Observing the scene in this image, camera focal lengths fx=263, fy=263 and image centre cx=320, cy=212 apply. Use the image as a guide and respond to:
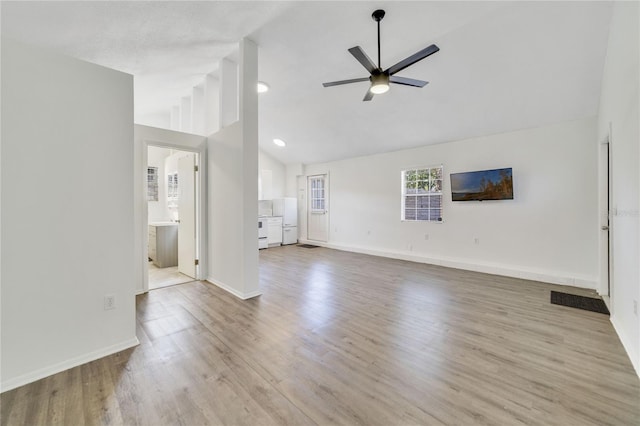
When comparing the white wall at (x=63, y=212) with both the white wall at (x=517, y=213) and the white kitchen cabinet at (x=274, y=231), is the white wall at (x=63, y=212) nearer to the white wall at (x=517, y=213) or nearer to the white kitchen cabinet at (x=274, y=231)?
the white wall at (x=517, y=213)

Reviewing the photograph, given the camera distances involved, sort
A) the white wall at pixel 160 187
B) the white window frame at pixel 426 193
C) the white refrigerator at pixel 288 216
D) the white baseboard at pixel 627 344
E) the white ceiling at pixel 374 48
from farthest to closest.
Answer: the white refrigerator at pixel 288 216, the white wall at pixel 160 187, the white window frame at pixel 426 193, the white ceiling at pixel 374 48, the white baseboard at pixel 627 344

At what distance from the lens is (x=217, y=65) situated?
412cm

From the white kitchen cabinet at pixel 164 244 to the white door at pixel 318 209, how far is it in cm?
406

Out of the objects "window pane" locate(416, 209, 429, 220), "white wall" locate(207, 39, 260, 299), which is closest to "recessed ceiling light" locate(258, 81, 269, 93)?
"white wall" locate(207, 39, 260, 299)

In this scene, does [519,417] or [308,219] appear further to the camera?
[308,219]

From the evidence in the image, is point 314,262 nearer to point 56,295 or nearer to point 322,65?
point 322,65

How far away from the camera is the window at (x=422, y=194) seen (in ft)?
18.5

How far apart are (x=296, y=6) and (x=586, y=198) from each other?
486 cm

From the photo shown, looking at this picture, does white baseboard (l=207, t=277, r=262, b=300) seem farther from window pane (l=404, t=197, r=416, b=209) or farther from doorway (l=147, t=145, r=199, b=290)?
window pane (l=404, t=197, r=416, b=209)

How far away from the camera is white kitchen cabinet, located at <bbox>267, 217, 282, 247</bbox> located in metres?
7.95

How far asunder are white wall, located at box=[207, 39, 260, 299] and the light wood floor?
1.44ft

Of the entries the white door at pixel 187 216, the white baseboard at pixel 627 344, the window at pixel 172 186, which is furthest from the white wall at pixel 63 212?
the window at pixel 172 186

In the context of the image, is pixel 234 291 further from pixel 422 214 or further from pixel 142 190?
pixel 422 214

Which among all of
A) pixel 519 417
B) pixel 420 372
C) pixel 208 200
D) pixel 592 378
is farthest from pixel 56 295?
pixel 592 378
